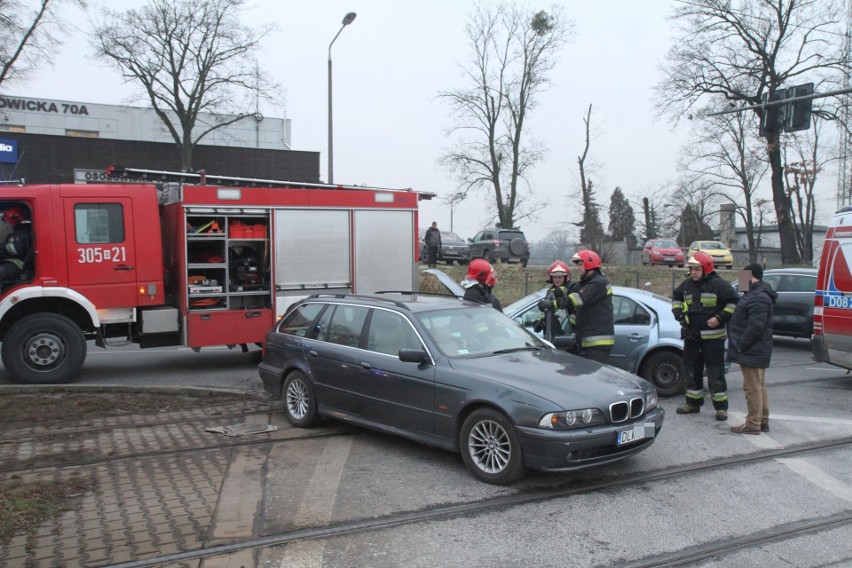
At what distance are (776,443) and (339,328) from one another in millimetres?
4412

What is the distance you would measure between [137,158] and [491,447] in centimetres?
3013

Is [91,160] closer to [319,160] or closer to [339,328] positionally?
[319,160]

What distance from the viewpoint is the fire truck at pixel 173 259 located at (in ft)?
31.7

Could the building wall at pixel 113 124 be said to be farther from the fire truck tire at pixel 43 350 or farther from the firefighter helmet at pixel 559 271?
the firefighter helmet at pixel 559 271

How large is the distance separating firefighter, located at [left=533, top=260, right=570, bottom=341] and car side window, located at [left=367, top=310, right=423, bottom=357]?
207 cm

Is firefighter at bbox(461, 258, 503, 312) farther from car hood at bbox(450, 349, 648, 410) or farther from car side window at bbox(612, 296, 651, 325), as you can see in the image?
car hood at bbox(450, 349, 648, 410)

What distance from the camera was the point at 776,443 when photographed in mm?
6938

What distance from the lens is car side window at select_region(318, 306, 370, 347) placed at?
7.03m

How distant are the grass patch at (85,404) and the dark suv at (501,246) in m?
21.8

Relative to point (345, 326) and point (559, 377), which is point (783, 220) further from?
point (559, 377)

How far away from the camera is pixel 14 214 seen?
9.65 meters

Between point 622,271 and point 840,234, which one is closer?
point 840,234

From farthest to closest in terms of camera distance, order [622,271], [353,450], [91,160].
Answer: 1. [91,160]
2. [622,271]
3. [353,450]

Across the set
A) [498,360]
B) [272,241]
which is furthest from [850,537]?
[272,241]
